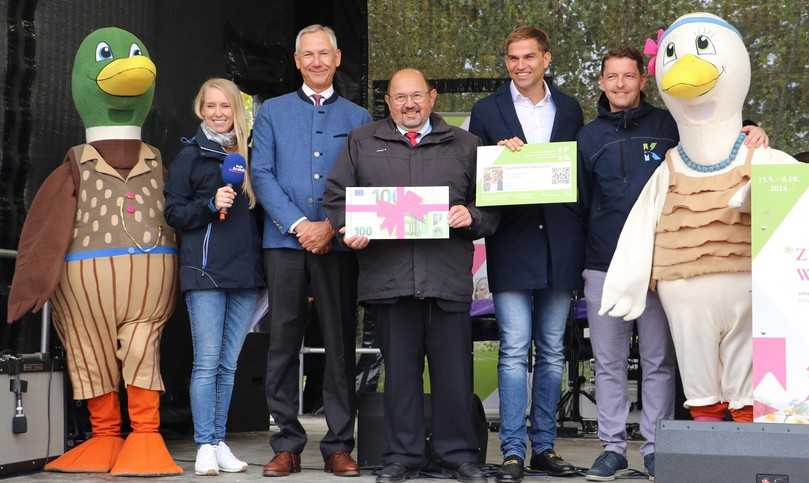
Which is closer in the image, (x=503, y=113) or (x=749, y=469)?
(x=749, y=469)

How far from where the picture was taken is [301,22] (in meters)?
6.80

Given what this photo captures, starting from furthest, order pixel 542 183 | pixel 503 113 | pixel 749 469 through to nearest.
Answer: pixel 503 113 → pixel 542 183 → pixel 749 469

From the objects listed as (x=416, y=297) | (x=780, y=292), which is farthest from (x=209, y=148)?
(x=780, y=292)

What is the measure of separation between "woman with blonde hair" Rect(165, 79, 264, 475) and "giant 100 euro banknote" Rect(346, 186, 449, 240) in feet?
1.79

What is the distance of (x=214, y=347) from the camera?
4785mm

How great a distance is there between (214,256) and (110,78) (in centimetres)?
82

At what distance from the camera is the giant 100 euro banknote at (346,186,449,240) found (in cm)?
441

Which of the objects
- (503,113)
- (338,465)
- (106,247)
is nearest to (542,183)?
(503,113)

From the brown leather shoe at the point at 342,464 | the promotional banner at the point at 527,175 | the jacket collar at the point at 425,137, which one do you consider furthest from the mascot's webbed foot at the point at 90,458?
the promotional banner at the point at 527,175

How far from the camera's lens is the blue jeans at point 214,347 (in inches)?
188

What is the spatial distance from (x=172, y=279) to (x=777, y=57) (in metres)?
3.65

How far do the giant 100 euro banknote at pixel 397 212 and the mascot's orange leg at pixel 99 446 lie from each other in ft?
4.23

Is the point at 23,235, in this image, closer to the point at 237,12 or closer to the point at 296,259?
the point at 296,259

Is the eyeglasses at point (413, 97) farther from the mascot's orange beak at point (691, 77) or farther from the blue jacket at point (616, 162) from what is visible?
the mascot's orange beak at point (691, 77)
